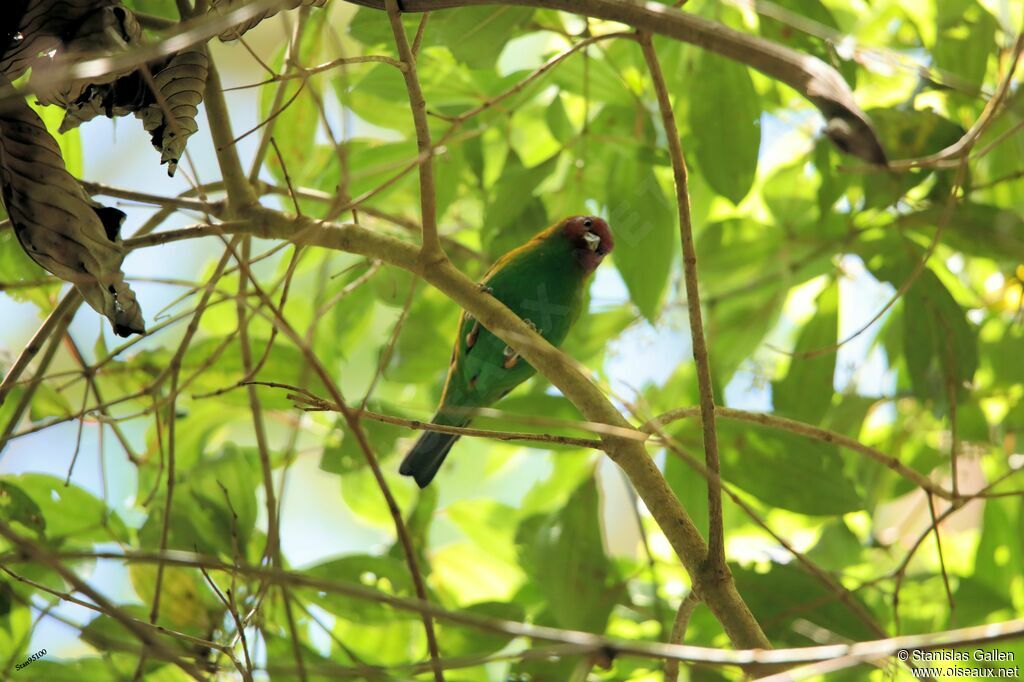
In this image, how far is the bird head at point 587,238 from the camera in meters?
3.47

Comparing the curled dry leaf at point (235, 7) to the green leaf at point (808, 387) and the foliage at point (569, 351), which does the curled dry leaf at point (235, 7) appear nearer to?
the foliage at point (569, 351)

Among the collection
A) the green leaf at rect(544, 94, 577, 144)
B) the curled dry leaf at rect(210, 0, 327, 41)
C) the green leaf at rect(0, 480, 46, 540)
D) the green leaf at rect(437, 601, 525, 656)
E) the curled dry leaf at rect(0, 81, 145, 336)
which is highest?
the green leaf at rect(544, 94, 577, 144)

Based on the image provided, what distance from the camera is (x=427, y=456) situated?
10.9ft

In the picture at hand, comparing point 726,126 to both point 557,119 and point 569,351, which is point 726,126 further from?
point 569,351

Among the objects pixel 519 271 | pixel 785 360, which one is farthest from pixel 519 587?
pixel 785 360

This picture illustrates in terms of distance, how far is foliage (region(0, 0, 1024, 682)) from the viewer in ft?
Result: 8.24

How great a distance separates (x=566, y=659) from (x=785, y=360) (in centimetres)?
192

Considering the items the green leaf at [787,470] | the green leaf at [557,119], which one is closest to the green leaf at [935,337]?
the green leaf at [787,470]

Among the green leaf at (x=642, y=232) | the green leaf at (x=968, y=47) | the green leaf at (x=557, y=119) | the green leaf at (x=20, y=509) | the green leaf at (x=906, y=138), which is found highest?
the green leaf at (x=968, y=47)

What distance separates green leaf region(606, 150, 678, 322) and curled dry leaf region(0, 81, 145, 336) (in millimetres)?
1667

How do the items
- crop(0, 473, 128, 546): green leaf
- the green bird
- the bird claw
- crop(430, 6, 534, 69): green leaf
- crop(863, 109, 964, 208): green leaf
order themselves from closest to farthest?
crop(430, 6, 534, 69): green leaf, crop(0, 473, 128, 546): green leaf, crop(863, 109, 964, 208): green leaf, the bird claw, the green bird

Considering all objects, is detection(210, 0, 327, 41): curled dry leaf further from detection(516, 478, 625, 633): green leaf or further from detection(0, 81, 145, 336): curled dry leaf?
detection(516, 478, 625, 633): green leaf

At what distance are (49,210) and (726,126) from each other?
1.93 meters

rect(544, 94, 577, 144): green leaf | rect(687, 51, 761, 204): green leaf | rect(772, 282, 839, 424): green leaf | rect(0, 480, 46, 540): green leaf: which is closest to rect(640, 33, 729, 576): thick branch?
rect(687, 51, 761, 204): green leaf
